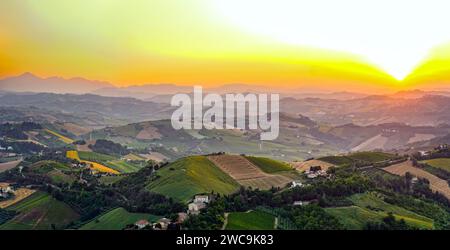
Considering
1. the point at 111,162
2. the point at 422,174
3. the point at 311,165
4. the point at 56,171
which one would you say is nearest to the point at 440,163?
the point at 422,174

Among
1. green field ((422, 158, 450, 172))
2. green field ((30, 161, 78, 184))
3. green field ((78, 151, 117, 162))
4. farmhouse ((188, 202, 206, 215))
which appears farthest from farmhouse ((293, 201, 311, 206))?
green field ((78, 151, 117, 162))

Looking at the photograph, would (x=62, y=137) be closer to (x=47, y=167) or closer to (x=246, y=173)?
(x=47, y=167)

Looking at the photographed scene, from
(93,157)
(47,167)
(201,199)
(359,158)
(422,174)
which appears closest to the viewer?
(201,199)

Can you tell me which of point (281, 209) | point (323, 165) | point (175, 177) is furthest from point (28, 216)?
point (323, 165)

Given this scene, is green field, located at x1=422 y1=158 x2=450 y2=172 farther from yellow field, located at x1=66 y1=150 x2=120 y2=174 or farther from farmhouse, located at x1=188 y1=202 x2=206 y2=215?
yellow field, located at x1=66 y1=150 x2=120 y2=174
